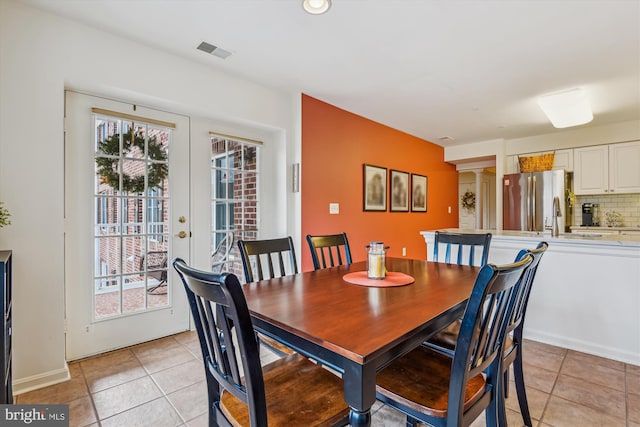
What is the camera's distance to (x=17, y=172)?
6.28 ft

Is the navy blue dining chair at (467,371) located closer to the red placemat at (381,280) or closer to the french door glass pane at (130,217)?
the red placemat at (381,280)

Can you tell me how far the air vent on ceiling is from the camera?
242cm

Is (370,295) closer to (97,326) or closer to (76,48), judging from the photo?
(97,326)

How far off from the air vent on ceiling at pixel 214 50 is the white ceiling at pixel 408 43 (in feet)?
0.19

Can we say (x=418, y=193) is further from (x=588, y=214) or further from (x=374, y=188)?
(x=588, y=214)

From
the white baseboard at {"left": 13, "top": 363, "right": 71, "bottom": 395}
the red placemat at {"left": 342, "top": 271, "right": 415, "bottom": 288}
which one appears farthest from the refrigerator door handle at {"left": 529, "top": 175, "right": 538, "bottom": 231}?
the white baseboard at {"left": 13, "top": 363, "right": 71, "bottom": 395}

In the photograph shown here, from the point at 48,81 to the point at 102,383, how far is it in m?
1.95

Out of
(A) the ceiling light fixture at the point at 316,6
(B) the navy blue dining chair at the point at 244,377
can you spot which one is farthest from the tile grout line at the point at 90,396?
(A) the ceiling light fixture at the point at 316,6

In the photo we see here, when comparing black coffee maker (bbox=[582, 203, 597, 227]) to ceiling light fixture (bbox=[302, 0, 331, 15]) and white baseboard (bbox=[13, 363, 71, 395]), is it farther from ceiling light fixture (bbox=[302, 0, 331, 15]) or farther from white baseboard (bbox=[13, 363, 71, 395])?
white baseboard (bbox=[13, 363, 71, 395])

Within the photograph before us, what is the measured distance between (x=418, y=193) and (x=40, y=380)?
4.94 metres

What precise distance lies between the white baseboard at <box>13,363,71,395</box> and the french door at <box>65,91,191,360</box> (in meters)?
0.27

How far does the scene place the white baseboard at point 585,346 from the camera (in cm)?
231

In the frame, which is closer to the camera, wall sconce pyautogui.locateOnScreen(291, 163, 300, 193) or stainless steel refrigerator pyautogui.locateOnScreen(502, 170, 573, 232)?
wall sconce pyautogui.locateOnScreen(291, 163, 300, 193)

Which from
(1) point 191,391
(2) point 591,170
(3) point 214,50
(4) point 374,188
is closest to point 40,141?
(3) point 214,50
